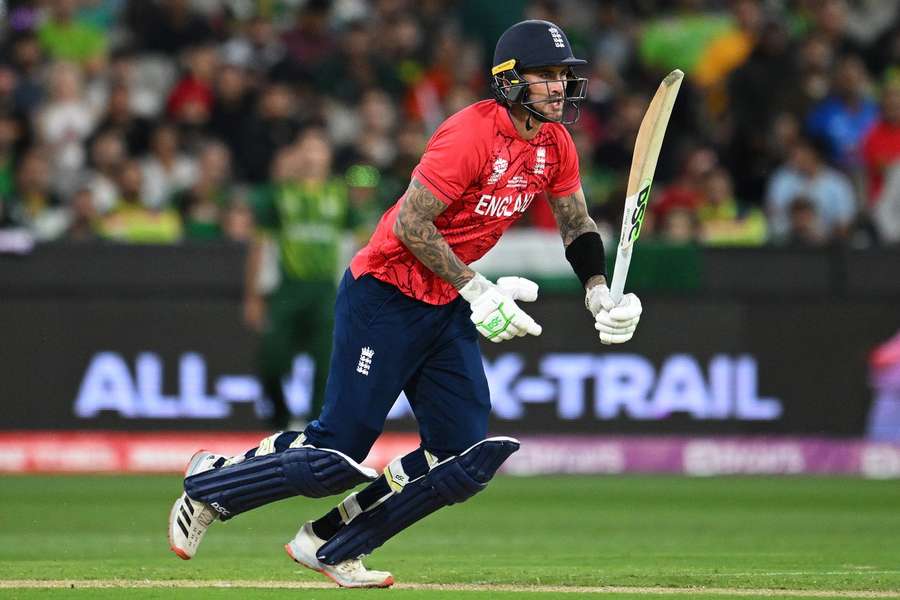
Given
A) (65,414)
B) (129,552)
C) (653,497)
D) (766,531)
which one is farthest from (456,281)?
(65,414)

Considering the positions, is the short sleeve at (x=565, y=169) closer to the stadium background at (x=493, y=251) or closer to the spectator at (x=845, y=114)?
the stadium background at (x=493, y=251)

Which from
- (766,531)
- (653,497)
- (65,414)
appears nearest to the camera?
(766,531)

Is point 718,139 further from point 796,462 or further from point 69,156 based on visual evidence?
point 69,156

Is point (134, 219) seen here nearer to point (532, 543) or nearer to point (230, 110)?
point (230, 110)

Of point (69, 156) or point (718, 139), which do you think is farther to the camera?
point (718, 139)

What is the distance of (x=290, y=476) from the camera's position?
19.5 feet

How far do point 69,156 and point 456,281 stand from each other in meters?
7.44

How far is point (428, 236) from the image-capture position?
18.8 feet

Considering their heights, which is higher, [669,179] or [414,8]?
[414,8]

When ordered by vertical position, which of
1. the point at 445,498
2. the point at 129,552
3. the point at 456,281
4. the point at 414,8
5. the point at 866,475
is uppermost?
the point at 414,8

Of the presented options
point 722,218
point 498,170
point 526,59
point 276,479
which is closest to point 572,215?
point 498,170

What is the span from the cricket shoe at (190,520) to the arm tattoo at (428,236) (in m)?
1.17

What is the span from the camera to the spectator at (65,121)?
12539mm

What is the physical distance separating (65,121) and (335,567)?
7479 mm
